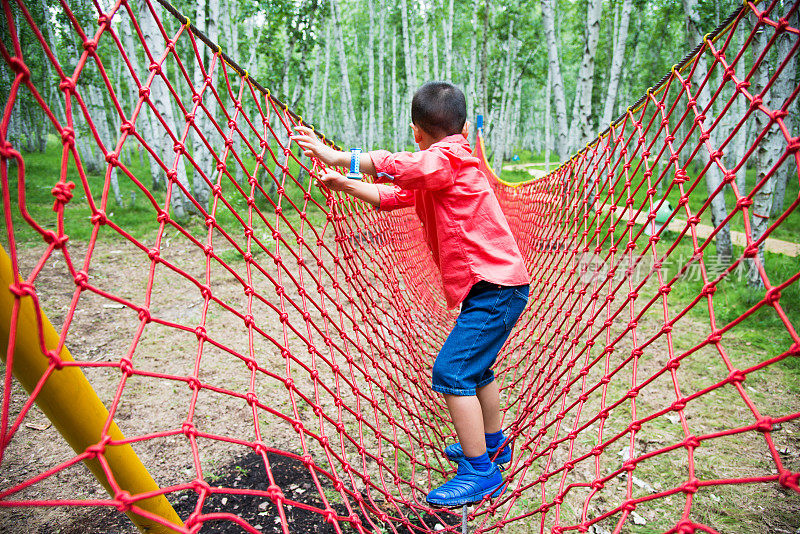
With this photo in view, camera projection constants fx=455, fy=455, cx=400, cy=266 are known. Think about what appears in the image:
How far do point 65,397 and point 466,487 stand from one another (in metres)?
1.10

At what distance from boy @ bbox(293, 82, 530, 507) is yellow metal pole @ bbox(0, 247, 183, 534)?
32.2 inches

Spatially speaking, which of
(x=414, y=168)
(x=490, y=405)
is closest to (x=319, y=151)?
(x=414, y=168)

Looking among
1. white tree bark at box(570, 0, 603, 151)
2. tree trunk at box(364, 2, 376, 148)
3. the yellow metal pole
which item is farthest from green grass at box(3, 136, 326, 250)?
white tree bark at box(570, 0, 603, 151)

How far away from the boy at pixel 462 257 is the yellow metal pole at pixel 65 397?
82 cm

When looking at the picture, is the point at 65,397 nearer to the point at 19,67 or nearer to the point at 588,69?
the point at 19,67

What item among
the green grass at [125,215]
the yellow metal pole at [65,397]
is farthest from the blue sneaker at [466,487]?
the green grass at [125,215]

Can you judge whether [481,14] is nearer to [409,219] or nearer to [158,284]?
[409,219]

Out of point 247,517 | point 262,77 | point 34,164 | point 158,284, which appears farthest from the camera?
point 34,164

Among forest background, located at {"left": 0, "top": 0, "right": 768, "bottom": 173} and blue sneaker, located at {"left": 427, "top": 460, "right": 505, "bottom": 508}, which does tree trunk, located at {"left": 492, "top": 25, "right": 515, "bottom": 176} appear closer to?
forest background, located at {"left": 0, "top": 0, "right": 768, "bottom": 173}

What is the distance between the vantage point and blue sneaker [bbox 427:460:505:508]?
4.55 feet

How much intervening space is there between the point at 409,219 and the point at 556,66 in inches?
158

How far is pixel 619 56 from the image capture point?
6.75m

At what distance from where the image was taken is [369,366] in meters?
2.95

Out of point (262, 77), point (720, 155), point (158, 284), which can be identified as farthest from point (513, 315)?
point (262, 77)
